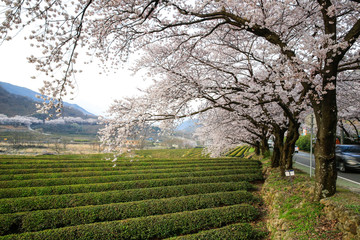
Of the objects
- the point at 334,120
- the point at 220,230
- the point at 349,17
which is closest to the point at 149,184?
the point at 220,230

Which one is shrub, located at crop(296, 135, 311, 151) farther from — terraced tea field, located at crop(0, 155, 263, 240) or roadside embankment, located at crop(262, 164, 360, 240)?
roadside embankment, located at crop(262, 164, 360, 240)

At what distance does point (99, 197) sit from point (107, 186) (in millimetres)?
1188

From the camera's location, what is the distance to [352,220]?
11.3 feet

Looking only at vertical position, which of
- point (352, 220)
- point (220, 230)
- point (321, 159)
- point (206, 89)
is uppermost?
point (206, 89)

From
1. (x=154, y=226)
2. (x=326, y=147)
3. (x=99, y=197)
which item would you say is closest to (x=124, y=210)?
(x=154, y=226)

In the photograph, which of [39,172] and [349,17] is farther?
[39,172]

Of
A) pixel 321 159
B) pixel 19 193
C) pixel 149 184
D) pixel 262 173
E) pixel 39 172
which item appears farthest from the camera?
pixel 262 173

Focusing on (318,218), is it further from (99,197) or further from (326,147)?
(99,197)

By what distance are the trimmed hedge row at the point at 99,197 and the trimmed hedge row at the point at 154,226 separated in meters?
1.61

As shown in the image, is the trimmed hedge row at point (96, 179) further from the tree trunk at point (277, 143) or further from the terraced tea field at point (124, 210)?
the tree trunk at point (277, 143)

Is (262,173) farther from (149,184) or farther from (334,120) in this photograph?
(334,120)

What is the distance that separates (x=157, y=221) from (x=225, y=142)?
35.0 ft

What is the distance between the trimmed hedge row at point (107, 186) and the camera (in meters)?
7.17

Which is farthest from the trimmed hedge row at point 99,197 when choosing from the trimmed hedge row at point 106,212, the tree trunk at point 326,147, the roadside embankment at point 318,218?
the tree trunk at point 326,147
